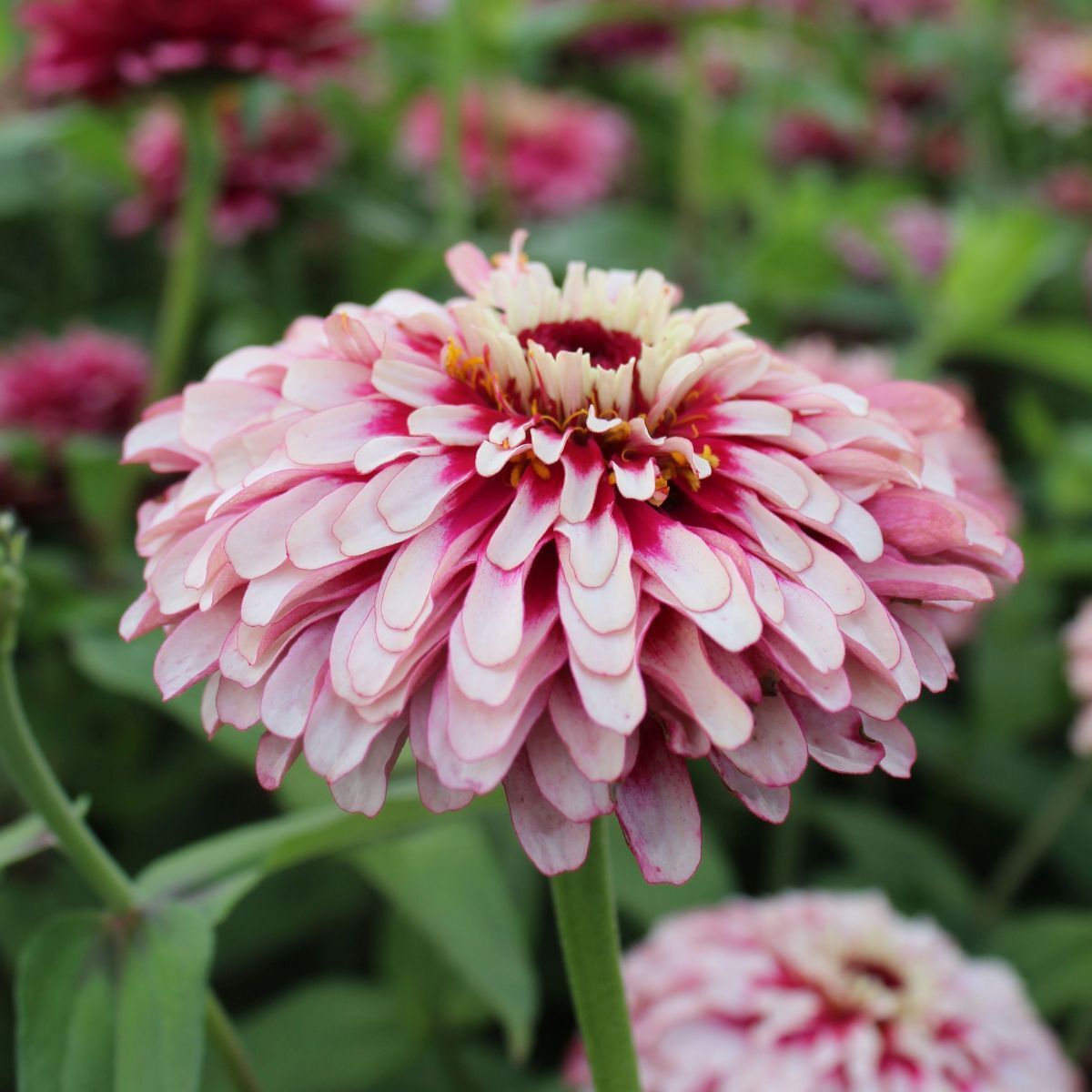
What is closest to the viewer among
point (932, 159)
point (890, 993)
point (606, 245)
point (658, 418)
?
point (658, 418)

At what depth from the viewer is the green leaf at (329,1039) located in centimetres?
80

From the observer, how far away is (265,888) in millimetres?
973

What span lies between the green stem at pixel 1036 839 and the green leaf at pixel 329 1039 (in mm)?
507

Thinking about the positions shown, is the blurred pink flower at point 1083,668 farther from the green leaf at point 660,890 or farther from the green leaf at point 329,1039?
the green leaf at point 329,1039

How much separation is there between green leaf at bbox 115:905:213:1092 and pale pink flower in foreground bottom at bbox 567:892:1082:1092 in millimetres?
299

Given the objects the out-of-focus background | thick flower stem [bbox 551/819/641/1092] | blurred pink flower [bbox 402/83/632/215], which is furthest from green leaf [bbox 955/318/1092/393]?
thick flower stem [bbox 551/819/641/1092]

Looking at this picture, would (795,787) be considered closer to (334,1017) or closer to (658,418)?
(334,1017)

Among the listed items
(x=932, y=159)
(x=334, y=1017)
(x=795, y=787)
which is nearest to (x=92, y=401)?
(x=334, y=1017)

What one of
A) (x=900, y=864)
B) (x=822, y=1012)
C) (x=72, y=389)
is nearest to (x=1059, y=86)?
(x=900, y=864)

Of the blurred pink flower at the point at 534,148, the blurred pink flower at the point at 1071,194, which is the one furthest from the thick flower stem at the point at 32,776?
the blurred pink flower at the point at 1071,194

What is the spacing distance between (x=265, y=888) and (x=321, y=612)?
1.99 ft

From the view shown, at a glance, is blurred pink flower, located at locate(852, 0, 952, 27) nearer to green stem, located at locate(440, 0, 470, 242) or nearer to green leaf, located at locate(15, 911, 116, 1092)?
green stem, located at locate(440, 0, 470, 242)

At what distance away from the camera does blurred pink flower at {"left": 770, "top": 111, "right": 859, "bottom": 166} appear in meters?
2.04

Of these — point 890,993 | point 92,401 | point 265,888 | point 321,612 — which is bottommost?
point 265,888
